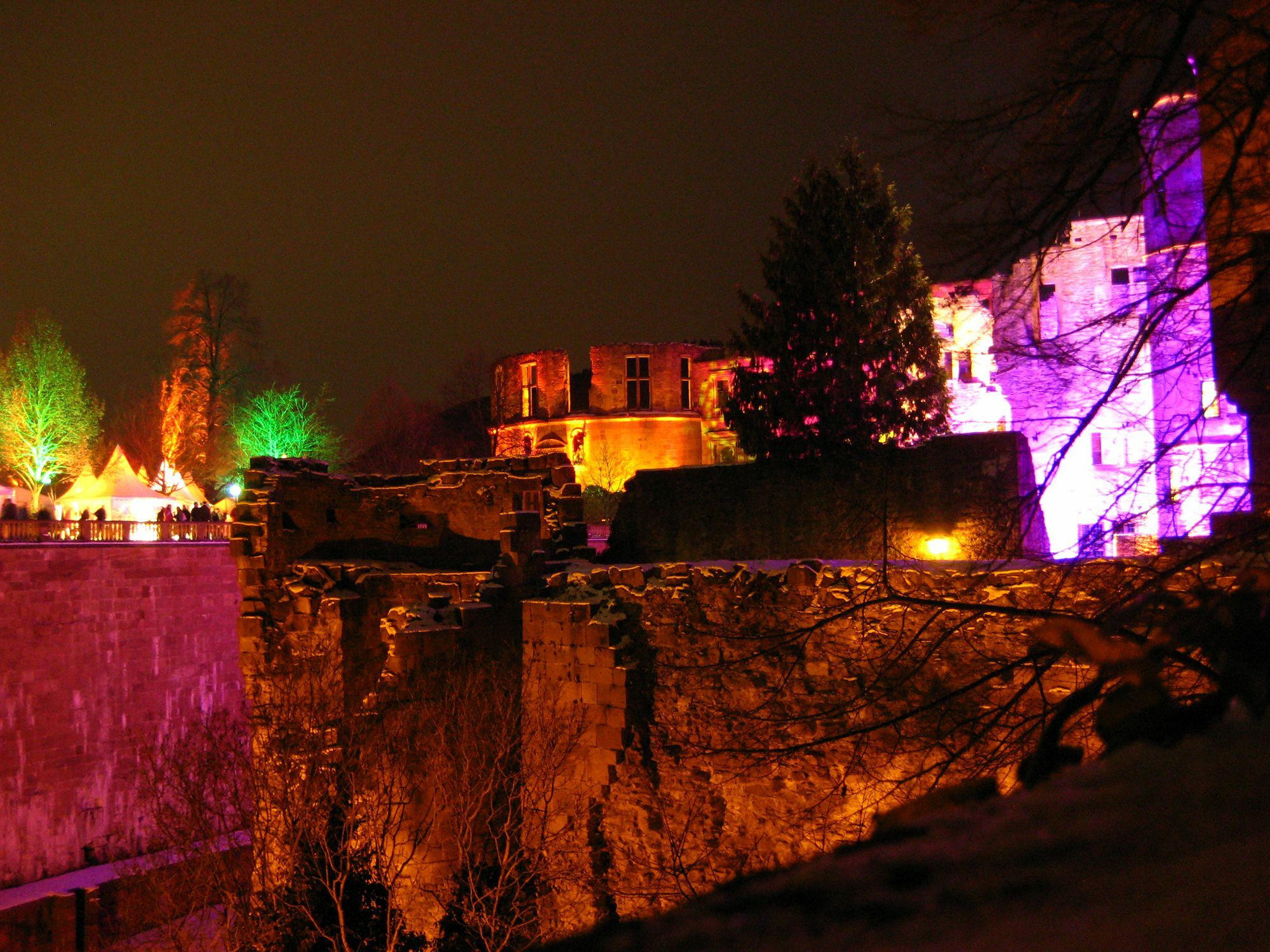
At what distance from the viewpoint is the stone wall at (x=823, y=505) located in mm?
16141

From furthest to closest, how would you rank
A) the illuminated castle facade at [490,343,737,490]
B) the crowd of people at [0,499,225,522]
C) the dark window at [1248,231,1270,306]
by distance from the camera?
the illuminated castle facade at [490,343,737,490] → the crowd of people at [0,499,225,522] → the dark window at [1248,231,1270,306]

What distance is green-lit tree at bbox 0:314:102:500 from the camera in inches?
1336

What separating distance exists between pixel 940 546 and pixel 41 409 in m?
32.0

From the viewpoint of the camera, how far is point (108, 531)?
23812 millimetres

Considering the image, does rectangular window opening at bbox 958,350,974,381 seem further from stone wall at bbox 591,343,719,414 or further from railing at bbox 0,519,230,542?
railing at bbox 0,519,230,542

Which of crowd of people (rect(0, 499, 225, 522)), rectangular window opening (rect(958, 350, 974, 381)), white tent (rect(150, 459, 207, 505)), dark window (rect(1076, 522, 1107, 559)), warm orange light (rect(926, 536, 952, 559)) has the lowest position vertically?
dark window (rect(1076, 522, 1107, 559))

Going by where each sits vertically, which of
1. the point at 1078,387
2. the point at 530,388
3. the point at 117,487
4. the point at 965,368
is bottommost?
the point at 117,487

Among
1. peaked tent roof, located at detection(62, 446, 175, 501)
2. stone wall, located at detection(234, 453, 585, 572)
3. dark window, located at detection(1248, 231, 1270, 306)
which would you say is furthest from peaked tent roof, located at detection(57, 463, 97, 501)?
dark window, located at detection(1248, 231, 1270, 306)

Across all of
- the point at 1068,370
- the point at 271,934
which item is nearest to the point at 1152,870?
the point at 1068,370

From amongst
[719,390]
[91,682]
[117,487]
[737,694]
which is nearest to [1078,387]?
[737,694]

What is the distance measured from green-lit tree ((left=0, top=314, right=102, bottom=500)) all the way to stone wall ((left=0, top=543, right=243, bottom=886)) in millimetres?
15649

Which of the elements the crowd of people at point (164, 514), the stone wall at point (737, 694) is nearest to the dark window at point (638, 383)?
the crowd of people at point (164, 514)

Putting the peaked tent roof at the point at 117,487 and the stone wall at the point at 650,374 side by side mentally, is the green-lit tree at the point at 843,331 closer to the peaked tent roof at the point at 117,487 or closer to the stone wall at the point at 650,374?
the stone wall at the point at 650,374

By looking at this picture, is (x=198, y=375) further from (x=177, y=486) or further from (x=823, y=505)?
(x=823, y=505)
